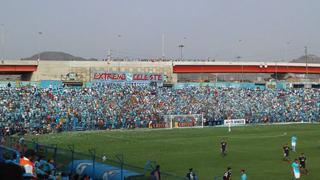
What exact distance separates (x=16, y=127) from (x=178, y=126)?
22.8 metres

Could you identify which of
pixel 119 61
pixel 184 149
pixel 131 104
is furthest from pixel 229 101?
pixel 184 149

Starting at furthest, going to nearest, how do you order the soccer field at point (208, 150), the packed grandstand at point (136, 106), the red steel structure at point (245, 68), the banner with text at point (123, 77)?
the red steel structure at point (245, 68) → the banner with text at point (123, 77) → the packed grandstand at point (136, 106) → the soccer field at point (208, 150)

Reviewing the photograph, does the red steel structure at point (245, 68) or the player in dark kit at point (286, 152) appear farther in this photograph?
the red steel structure at point (245, 68)

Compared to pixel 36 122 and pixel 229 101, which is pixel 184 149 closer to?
pixel 36 122

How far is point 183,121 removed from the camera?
230ft

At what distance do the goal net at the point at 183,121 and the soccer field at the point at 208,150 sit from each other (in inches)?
494

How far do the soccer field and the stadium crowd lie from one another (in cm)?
795

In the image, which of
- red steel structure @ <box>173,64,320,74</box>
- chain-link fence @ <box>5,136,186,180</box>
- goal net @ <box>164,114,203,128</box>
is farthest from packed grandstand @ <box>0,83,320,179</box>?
chain-link fence @ <box>5,136,186,180</box>

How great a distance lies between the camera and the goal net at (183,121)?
225 feet

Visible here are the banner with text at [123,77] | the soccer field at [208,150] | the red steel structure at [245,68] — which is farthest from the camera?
the red steel structure at [245,68]

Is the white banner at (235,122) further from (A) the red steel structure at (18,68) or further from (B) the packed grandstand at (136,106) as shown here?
(A) the red steel structure at (18,68)

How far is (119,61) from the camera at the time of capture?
92.2m

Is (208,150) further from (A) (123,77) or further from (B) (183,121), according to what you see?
(A) (123,77)

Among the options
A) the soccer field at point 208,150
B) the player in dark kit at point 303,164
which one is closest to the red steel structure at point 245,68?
the soccer field at point 208,150
